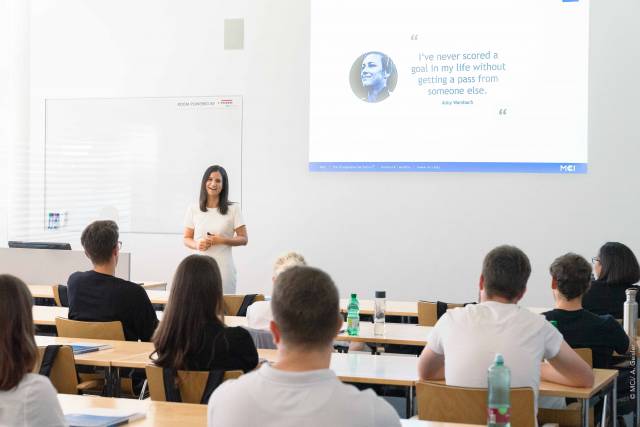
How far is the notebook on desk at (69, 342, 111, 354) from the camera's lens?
3.98m

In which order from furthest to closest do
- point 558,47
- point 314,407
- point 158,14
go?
1. point 158,14
2. point 558,47
3. point 314,407

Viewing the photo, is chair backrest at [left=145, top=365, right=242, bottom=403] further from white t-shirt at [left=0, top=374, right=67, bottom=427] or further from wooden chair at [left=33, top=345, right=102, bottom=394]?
white t-shirt at [left=0, top=374, right=67, bottom=427]

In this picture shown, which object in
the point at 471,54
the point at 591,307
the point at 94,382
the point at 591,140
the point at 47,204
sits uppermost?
the point at 471,54

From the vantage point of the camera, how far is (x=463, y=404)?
9.33 ft

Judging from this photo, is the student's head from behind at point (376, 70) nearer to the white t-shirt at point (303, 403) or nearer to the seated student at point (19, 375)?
the seated student at point (19, 375)

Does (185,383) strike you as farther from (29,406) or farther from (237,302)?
(237,302)

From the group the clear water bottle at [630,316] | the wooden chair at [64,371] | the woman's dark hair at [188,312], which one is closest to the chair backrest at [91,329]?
the wooden chair at [64,371]

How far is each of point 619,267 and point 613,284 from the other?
111mm

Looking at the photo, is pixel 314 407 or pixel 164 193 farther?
pixel 164 193

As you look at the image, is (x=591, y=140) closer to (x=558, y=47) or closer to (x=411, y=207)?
(x=558, y=47)

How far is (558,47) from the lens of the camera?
759 centimetres

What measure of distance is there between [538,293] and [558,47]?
2.24 metres

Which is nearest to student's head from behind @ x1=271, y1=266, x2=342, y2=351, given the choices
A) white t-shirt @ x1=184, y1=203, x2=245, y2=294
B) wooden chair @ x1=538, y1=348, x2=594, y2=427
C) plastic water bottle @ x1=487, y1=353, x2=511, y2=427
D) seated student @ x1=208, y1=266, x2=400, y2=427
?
seated student @ x1=208, y1=266, x2=400, y2=427

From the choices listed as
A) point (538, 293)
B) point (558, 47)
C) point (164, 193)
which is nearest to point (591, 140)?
point (558, 47)
